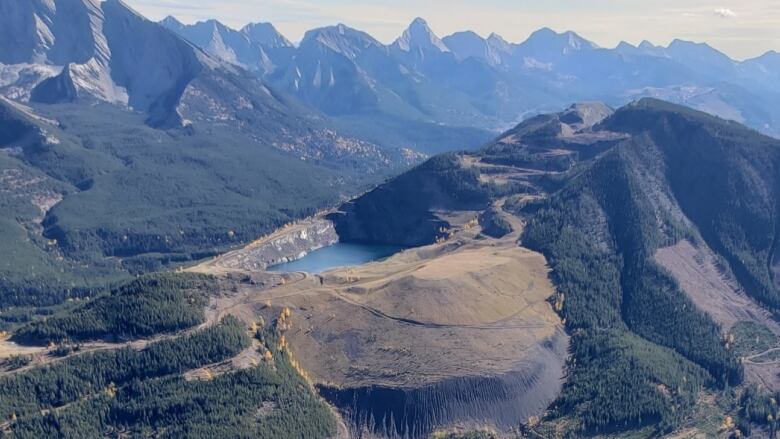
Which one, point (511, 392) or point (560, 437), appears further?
point (511, 392)

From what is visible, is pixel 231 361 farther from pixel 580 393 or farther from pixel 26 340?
pixel 580 393

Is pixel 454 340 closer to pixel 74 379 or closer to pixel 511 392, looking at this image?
pixel 511 392

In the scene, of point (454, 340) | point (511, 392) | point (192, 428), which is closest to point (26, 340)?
point (192, 428)

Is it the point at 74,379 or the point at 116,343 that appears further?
the point at 116,343

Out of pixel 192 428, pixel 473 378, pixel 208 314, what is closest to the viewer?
pixel 192 428

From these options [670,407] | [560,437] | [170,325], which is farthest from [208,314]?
[670,407]

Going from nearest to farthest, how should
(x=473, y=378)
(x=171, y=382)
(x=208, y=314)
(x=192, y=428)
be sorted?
(x=192, y=428) → (x=171, y=382) → (x=473, y=378) → (x=208, y=314)

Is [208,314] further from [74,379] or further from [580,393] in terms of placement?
A: [580,393]

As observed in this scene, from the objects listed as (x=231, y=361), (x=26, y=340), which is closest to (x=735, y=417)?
(x=231, y=361)

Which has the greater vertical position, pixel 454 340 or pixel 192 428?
pixel 454 340

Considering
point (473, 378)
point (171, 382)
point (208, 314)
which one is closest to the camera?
point (171, 382)
